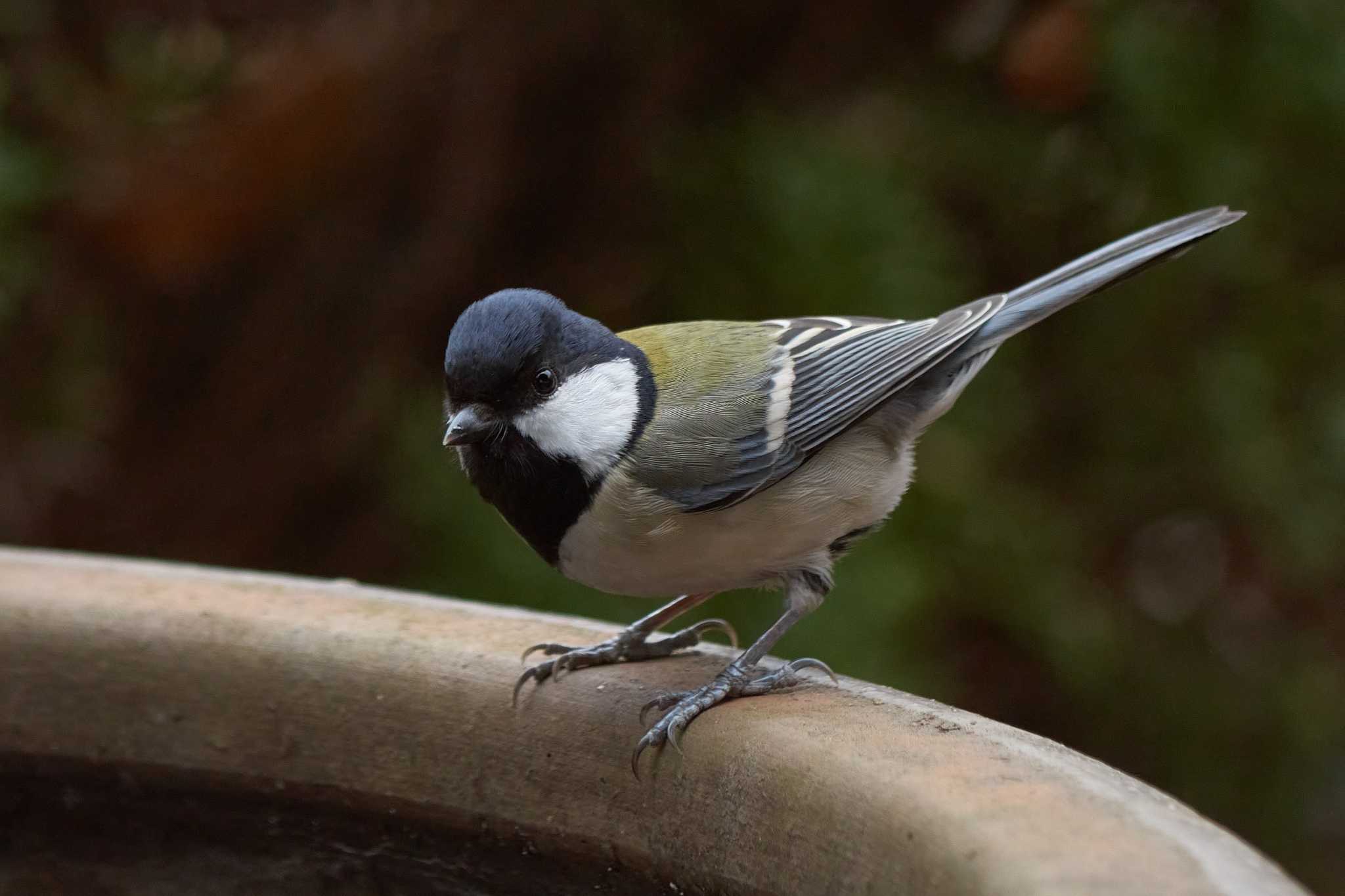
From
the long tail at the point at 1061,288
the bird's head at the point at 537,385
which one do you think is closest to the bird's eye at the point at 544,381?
the bird's head at the point at 537,385

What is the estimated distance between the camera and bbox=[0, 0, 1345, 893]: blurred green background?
2760 mm

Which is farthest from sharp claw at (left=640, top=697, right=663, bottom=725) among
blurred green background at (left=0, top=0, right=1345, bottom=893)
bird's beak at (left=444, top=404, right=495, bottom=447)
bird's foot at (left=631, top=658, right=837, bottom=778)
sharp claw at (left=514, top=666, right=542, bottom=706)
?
blurred green background at (left=0, top=0, right=1345, bottom=893)

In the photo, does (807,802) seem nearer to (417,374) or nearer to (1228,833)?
(1228,833)

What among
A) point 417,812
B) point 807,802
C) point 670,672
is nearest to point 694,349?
point 670,672

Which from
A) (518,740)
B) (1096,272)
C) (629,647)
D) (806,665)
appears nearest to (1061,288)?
(1096,272)

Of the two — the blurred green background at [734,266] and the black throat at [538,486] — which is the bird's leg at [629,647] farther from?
the blurred green background at [734,266]

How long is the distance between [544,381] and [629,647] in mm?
369

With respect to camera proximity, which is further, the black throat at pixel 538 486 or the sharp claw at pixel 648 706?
the black throat at pixel 538 486

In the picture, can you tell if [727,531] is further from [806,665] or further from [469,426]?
[469,426]

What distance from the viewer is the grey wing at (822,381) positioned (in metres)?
1.87

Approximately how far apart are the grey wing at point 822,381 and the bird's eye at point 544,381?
0.69 ft

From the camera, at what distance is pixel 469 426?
1.76m

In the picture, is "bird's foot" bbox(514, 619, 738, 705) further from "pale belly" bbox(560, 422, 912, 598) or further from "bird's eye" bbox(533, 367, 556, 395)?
"bird's eye" bbox(533, 367, 556, 395)

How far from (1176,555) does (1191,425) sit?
777mm
